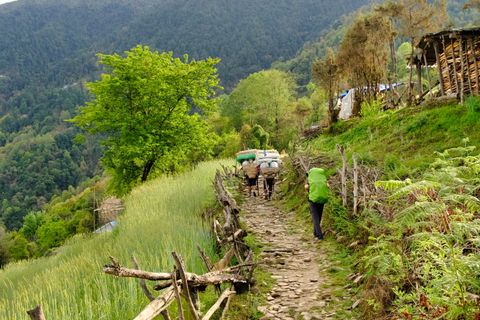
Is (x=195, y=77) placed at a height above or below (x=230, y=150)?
above

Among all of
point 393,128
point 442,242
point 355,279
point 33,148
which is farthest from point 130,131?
point 33,148

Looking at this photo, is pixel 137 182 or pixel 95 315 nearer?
pixel 95 315

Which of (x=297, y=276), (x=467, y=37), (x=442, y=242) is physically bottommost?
(x=297, y=276)

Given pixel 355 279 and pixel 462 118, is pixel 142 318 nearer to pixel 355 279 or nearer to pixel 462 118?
pixel 355 279

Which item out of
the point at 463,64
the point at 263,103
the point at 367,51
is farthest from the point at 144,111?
the point at 263,103

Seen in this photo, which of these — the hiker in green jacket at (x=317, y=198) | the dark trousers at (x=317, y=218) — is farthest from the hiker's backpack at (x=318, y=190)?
the dark trousers at (x=317, y=218)

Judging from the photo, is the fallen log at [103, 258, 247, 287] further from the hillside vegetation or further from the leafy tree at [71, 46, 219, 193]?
the leafy tree at [71, 46, 219, 193]

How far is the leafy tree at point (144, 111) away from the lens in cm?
2011

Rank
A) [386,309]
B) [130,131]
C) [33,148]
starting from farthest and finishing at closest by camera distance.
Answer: [33,148] < [130,131] < [386,309]

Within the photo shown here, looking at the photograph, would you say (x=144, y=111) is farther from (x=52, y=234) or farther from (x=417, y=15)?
(x=52, y=234)

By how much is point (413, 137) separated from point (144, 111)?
13502 mm

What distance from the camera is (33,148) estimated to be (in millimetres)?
152125

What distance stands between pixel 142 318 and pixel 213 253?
14.0ft

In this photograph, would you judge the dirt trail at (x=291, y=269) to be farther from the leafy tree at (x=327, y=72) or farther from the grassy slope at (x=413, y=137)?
the leafy tree at (x=327, y=72)
